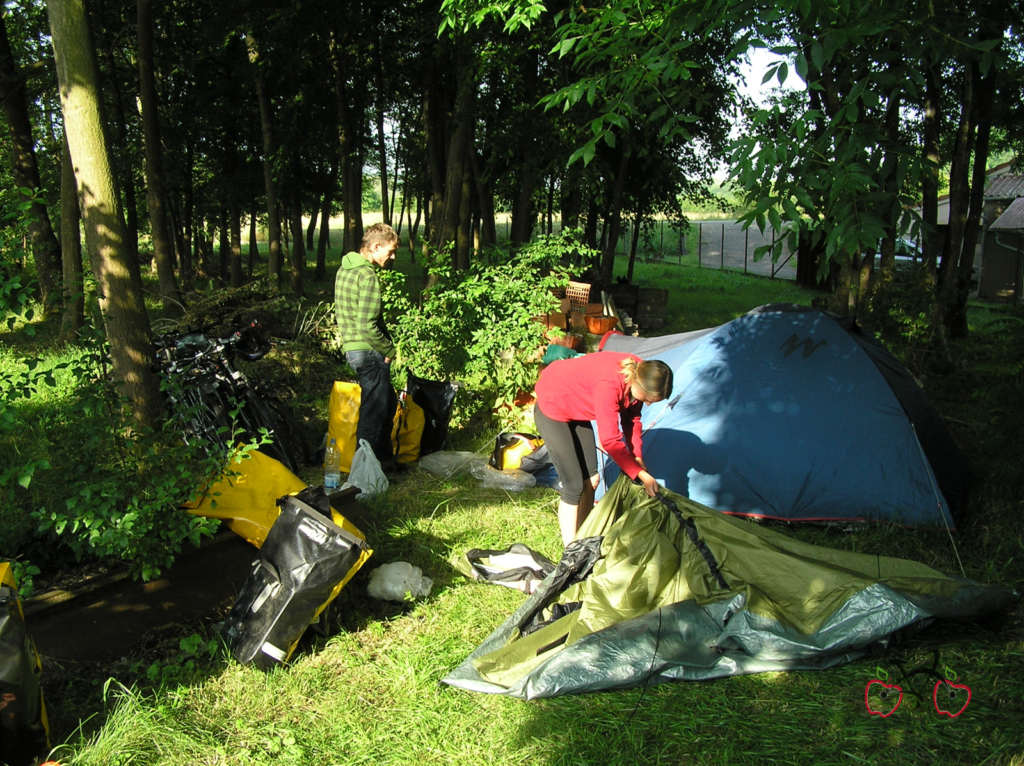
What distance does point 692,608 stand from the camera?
3236mm

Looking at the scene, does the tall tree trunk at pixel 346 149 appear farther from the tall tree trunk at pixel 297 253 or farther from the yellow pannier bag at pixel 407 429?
the yellow pannier bag at pixel 407 429

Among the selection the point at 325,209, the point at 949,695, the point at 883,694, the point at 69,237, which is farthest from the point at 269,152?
the point at 949,695

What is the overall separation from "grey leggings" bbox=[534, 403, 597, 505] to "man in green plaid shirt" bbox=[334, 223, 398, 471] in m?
1.59

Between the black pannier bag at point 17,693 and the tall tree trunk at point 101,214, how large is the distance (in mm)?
1492

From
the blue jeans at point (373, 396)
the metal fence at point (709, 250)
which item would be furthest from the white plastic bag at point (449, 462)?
the metal fence at point (709, 250)

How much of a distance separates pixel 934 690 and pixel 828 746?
0.56 meters

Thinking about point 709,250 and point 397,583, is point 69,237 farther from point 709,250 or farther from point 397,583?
point 709,250

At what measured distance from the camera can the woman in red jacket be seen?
12.2ft

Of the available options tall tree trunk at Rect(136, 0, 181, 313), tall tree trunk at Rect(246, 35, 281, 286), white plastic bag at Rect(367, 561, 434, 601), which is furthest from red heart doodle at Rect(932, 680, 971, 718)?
tall tree trunk at Rect(246, 35, 281, 286)

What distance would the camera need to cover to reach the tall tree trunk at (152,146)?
8.91m

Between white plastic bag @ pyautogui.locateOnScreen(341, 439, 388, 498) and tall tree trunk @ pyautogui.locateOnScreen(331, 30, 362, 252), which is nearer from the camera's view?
white plastic bag @ pyautogui.locateOnScreen(341, 439, 388, 498)

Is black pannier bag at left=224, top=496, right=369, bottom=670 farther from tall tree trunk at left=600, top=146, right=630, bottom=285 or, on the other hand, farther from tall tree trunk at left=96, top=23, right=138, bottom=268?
tall tree trunk at left=96, top=23, right=138, bottom=268

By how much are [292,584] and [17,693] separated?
100cm

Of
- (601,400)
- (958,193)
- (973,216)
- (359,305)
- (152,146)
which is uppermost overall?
(152,146)
